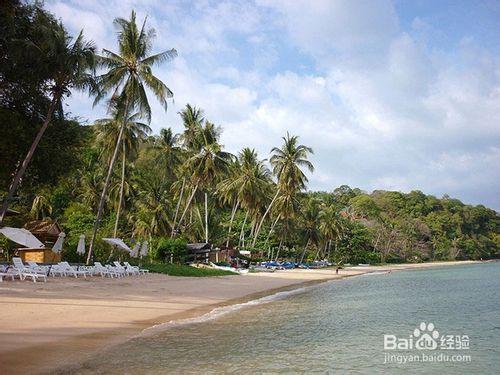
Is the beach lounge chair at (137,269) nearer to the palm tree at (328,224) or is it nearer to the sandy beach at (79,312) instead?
the sandy beach at (79,312)

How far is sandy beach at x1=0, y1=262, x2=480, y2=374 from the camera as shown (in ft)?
25.7

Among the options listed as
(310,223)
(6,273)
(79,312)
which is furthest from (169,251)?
(310,223)

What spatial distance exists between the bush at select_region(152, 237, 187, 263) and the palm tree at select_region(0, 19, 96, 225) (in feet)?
49.4

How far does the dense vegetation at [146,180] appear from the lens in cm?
1975

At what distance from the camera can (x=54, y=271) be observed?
1905 cm

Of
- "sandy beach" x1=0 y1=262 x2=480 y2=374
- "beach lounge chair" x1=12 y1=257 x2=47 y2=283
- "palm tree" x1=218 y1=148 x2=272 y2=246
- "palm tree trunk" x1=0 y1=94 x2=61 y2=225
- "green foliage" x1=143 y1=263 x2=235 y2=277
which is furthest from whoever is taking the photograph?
"palm tree" x1=218 y1=148 x2=272 y2=246

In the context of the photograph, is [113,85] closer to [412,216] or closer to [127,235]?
[127,235]

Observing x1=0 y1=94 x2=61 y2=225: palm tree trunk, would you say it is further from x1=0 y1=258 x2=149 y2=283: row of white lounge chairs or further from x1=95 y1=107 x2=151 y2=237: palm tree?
x1=95 y1=107 x2=151 y2=237: palm tree

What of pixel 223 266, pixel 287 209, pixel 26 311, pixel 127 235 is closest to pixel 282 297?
pixel 26 311

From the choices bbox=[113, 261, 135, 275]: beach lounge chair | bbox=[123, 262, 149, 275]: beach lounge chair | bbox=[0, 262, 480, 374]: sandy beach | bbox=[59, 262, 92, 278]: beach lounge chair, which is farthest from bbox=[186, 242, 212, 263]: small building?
bbox=[59, 262, 92, 278]: beach lounge chair

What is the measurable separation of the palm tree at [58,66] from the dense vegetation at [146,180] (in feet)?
0.24

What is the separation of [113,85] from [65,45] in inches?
250

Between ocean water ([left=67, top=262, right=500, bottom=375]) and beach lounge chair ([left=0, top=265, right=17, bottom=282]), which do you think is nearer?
ocean water ([left=67, top=262, right=500, bottom=375])

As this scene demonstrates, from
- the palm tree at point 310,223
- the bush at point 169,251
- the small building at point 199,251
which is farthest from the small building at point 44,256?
the palm tree at point 310,223
